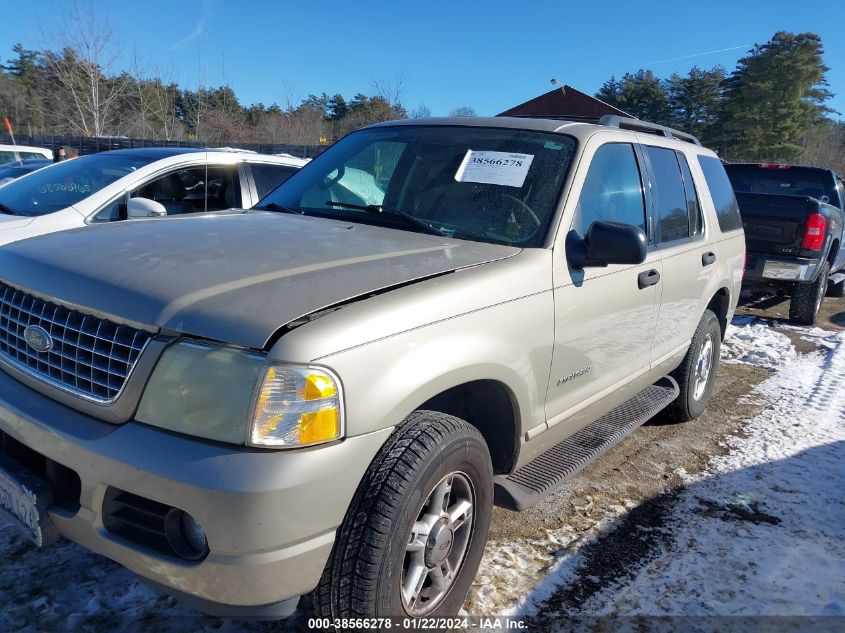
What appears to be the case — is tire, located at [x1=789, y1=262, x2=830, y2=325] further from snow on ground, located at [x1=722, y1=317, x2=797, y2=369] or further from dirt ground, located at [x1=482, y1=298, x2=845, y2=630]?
dirt ground, located at [x1=482, y1=298, x2=845, y2=630]

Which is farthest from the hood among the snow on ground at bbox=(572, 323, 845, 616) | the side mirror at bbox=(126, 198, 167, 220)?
the snow on ground at bbox=(572, 323, 845, 616)

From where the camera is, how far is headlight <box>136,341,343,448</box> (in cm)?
179

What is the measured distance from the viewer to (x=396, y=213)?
3102 millimetres

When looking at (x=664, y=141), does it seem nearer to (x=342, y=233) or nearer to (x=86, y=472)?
(x=342, y=233)

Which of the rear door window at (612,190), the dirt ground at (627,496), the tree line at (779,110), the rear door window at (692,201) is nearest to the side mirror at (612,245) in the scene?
the rear door window at (612,190)

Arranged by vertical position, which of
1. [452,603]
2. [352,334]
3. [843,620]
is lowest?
[843,620]

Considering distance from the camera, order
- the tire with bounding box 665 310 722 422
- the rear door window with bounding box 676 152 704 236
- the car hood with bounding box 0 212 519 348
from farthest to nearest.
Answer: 1. the tire with bounding box 665 310 722 422
2. the rear door window with bounding box 676 152 704 236
3. the car hood with bounding box 0 212 519 348

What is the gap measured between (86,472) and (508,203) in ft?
6.50

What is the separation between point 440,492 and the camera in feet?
7.43

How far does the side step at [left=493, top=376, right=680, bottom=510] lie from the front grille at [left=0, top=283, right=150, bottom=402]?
1.51 metres

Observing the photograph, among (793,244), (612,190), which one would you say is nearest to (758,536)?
(612,190)

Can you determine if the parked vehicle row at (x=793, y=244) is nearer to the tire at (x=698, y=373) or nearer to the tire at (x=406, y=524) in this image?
the tire at (x=698, y=373)

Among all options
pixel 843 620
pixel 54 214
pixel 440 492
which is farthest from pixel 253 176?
pixel 843 620

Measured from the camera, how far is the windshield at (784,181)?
9.46 meters
